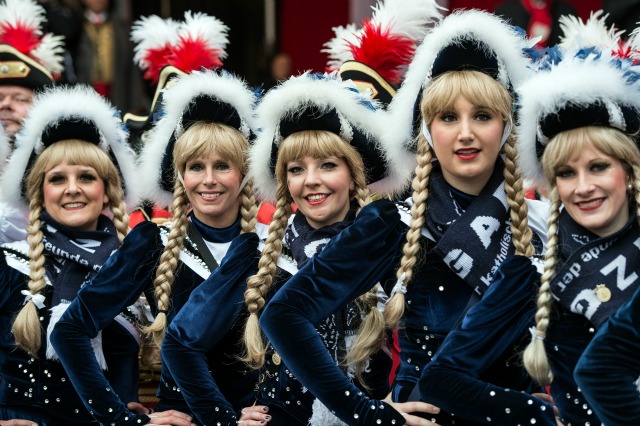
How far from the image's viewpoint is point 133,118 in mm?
6586

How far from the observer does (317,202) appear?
424 centimetres

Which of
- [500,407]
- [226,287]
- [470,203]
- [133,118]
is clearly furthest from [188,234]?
[133,118]

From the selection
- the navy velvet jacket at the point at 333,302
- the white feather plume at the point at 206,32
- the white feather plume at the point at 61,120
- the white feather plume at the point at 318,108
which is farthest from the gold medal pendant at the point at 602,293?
the white feather plume at the point at 206,32

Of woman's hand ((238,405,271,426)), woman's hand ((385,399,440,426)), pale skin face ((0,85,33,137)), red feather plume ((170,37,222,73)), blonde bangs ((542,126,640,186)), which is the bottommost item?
woman's hand ((238,405,271,426))

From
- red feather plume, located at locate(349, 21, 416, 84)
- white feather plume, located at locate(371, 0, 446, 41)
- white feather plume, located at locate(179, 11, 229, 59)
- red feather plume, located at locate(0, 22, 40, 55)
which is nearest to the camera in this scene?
white feather plume, located at locate(371, 0, 446, 41)

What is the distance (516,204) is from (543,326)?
516 mm

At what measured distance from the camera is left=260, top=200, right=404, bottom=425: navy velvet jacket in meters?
3.79

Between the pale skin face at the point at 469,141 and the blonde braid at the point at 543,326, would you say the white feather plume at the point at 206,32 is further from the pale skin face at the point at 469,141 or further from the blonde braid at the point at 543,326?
the blonde braid at the point at 543,326

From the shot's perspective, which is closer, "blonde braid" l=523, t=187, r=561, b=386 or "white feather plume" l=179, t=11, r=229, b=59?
"blonde braid" l=523, t=187, r=561, b=386

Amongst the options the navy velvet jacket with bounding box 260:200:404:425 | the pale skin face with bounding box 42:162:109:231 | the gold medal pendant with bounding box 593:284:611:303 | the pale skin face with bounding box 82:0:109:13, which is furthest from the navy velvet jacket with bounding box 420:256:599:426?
the pale skin face with bounding box 82:0:109:13

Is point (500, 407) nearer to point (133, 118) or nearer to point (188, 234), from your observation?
point (188, 234)

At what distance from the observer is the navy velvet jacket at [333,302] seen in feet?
12.4

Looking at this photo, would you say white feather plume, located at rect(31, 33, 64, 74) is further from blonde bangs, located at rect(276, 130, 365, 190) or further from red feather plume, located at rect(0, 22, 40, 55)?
blonde bangs, located at rect(276, 130, 365, 190)

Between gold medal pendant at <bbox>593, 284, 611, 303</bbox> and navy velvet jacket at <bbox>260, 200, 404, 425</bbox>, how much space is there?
2.57 feet
